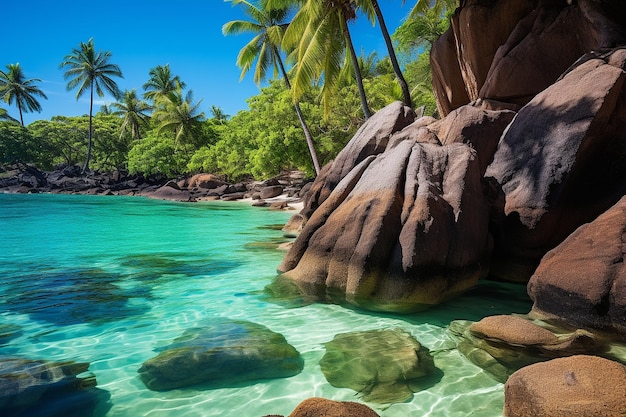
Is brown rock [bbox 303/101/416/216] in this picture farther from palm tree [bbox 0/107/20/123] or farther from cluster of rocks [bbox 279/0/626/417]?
palm tree [bbox 0/107/20/123]

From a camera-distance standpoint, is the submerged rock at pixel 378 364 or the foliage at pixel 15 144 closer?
the submerged rock at pixel 378 364

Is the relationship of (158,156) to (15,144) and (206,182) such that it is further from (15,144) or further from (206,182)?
(15,144)

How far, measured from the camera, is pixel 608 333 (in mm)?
4359

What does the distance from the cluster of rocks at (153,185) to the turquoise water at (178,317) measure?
18891 millimetres

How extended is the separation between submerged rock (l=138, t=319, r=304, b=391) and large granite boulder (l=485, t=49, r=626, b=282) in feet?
14.5

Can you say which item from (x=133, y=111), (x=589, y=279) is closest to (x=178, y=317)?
(x=589, y=279)

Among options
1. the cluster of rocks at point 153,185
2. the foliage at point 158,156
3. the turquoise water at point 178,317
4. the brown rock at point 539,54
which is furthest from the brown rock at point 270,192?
the brown rock at point 539,54

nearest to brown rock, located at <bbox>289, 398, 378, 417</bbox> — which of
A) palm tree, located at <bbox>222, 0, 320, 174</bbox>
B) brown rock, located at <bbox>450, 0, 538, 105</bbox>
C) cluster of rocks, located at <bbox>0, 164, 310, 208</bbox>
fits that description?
brown rock, located at <bbox>450, 0, 538, 105</bbox>

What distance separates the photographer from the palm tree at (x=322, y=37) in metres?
16.6

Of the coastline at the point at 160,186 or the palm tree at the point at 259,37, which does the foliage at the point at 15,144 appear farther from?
the palm tree at the point at 259,37

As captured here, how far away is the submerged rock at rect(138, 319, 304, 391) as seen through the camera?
391 centimetres

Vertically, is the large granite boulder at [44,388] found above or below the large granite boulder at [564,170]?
below

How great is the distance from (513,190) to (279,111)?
68.5 ft

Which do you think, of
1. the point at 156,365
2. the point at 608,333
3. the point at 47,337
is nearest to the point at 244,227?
the point at 47,337
